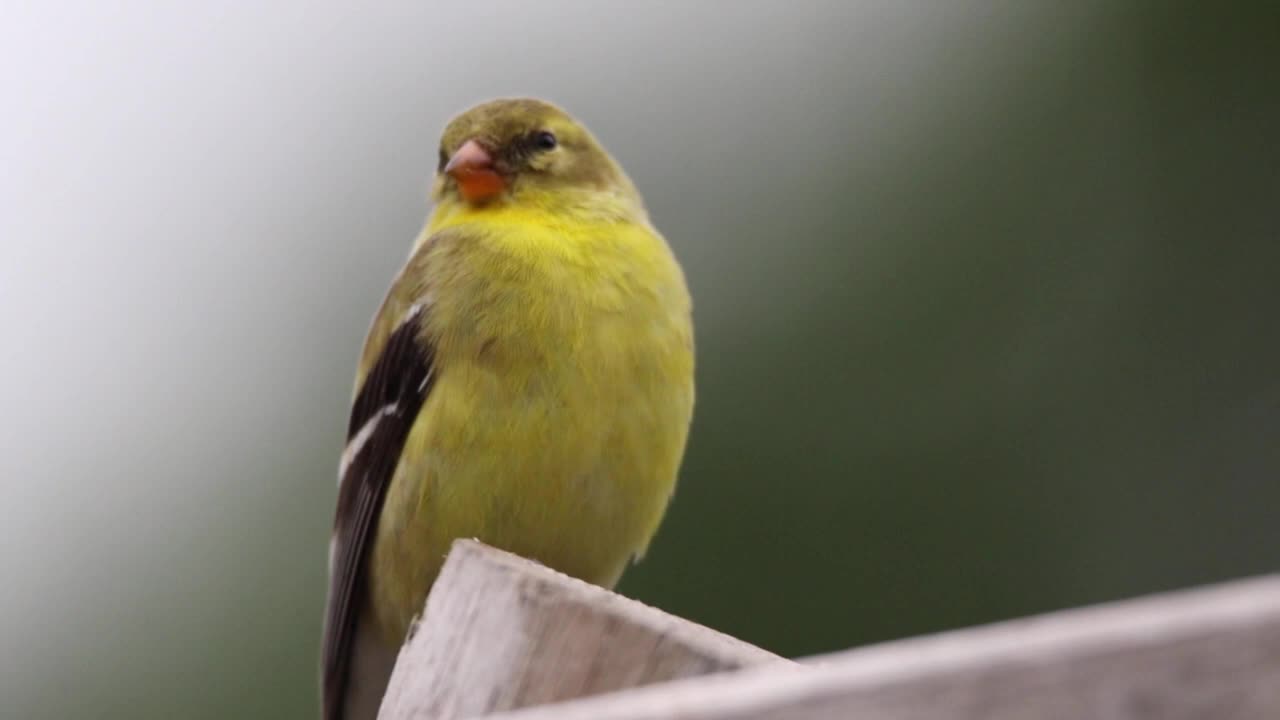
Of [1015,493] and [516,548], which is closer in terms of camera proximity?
[516,548]

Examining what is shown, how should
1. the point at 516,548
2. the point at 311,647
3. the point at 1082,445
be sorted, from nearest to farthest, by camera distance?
the point at 516,548, the point at 1082,445, the point at 311,647

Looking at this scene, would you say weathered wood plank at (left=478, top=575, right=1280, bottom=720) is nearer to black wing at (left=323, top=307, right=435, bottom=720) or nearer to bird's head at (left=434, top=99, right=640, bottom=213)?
black wing at (left=323, top=307, right=435, bottom=720)

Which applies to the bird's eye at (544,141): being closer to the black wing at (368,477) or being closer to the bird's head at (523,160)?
the bird's head at (523,160)

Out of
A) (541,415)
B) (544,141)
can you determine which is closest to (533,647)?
(541,415)

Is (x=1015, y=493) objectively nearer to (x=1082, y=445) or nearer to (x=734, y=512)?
(x=1082, y=445)

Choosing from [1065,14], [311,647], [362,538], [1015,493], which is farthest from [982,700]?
[1065,14]

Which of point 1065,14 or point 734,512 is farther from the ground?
point 1065,14
